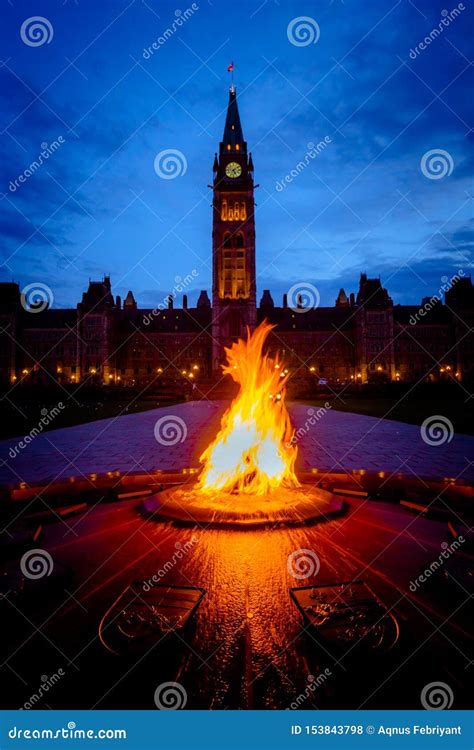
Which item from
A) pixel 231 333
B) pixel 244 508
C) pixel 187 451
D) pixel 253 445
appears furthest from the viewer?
pixel 231 333

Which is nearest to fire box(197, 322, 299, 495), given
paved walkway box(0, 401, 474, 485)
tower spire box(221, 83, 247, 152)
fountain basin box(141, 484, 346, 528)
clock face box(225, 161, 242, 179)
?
fountain basin box(141, 484, 346, 528)

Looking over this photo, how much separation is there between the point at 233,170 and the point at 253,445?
8082cm

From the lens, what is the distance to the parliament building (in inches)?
2963

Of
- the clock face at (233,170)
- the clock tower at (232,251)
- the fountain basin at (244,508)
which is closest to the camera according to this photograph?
the fountain basin at (244,508)

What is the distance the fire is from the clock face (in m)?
79.0

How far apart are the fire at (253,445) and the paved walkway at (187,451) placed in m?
1.73

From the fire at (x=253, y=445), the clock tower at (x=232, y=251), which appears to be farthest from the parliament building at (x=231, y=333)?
the fire at (x=253, y=445)

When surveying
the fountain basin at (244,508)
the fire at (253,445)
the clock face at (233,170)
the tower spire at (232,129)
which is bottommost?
the fountain basin at (244,508)

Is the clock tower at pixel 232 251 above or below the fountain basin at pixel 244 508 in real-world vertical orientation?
above

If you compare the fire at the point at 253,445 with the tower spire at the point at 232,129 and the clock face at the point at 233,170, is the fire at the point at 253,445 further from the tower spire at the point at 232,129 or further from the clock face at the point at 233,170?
the tower spire at the point at 232,129

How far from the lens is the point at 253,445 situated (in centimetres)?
568

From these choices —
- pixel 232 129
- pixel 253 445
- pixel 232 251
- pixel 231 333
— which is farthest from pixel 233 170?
pixel 253 445

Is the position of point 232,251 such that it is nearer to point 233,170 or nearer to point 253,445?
point 233,170

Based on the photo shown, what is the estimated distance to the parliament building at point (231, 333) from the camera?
75.2m
